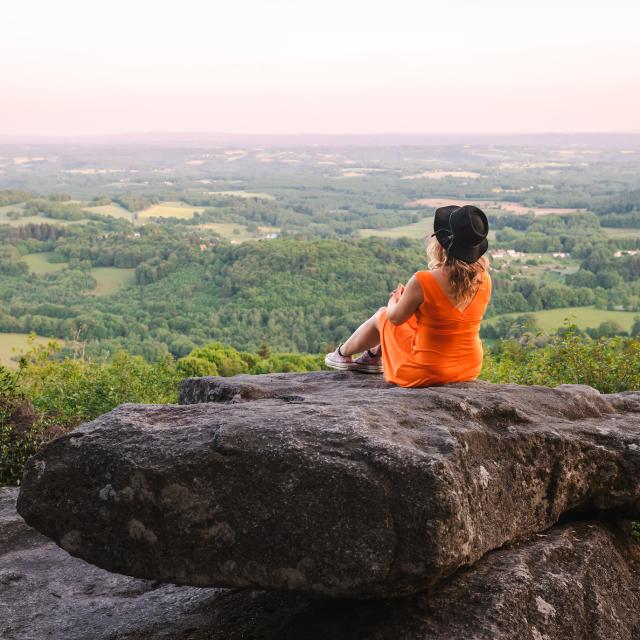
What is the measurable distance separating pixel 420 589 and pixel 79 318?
5845 cm

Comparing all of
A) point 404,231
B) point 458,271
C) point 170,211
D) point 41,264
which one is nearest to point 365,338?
point 458,271

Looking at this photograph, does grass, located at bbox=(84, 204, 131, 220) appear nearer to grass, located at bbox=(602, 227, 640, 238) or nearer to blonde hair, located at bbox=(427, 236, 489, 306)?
grass, located at bbox=(602, 227, 640, 238)

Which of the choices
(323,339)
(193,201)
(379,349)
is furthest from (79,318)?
(193,201)

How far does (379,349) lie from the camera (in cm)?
841

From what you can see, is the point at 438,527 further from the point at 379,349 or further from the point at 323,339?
the point at 323,339

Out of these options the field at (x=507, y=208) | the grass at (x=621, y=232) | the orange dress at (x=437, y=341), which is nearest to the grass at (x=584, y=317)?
the grass at (x=621, y=232)

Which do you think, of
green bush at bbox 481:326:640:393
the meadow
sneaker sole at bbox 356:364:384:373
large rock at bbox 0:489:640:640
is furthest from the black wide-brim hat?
the meadow

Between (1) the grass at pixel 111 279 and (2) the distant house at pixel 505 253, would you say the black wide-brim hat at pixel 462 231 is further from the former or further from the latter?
(1) the grass at pixel 111 279

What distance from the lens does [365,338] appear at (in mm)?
8375

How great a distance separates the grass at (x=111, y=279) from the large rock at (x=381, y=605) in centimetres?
7267

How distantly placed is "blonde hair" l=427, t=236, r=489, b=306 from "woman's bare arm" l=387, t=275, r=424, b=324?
30cm

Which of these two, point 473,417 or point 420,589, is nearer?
point 420,589

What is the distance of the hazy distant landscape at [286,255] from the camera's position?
2100 inches

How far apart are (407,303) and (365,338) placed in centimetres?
140
